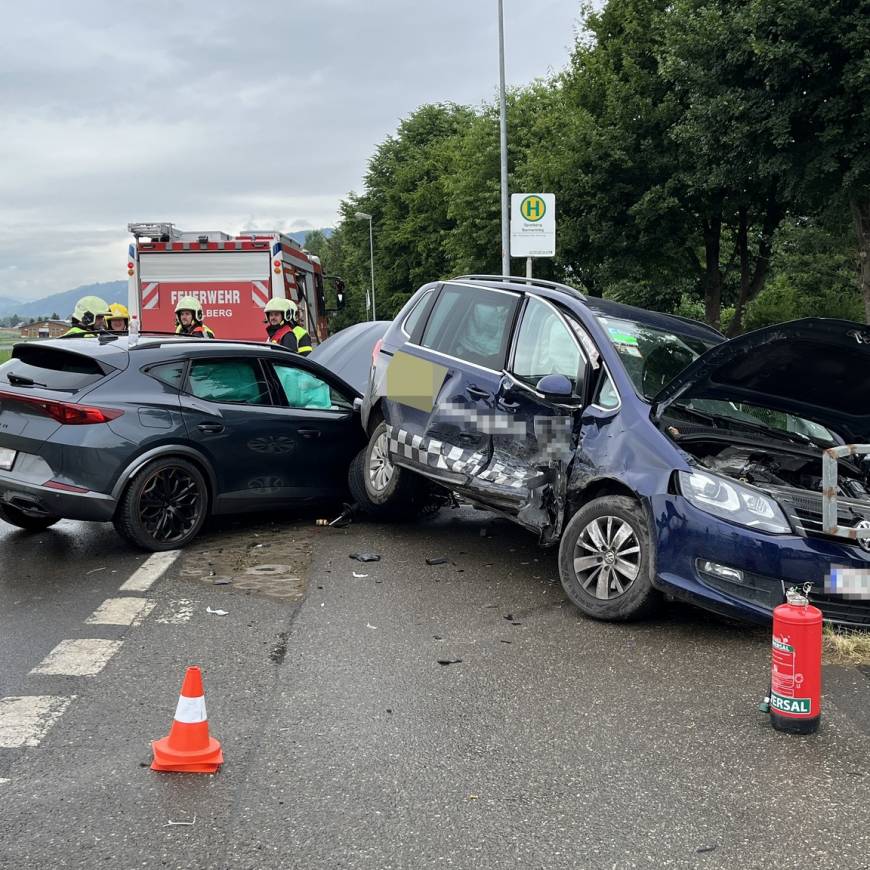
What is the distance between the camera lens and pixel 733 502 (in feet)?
16.6

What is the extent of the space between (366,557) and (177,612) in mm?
1710

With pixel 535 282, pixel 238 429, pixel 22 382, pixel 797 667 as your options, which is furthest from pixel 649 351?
pixel 22 382

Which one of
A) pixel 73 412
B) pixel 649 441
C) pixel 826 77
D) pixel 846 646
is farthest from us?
pixel 826 77

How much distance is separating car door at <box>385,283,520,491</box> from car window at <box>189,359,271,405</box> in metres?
1.09

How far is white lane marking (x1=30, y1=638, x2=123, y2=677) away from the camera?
15.6 feet

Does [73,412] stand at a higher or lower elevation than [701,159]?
lower

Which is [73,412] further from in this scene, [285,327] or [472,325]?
[285,327]

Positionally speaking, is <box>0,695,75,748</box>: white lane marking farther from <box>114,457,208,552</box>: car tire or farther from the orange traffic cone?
<box>114,457,208,552</box>: car tire

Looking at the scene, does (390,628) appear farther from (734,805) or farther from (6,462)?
(6,462)

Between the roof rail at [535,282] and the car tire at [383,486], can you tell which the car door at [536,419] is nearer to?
the roof rail at [535,282]

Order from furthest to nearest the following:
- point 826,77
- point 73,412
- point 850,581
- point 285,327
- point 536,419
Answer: point 826,77
point 285,327
point 73,412
point 536,419
point 850,581

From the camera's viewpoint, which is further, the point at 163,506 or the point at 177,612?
the point at 163,506

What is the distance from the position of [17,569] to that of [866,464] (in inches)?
211

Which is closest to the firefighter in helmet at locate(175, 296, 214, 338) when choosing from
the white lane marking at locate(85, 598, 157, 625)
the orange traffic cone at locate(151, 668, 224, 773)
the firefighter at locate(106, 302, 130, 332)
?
the firefighter at locate(106, 302, 130, 332)
